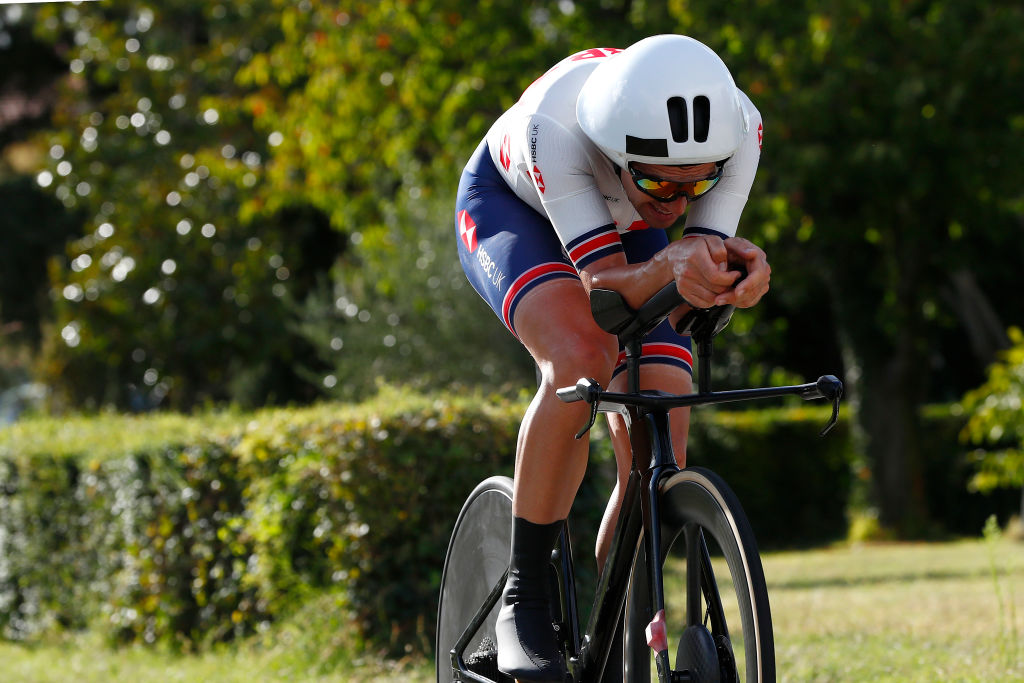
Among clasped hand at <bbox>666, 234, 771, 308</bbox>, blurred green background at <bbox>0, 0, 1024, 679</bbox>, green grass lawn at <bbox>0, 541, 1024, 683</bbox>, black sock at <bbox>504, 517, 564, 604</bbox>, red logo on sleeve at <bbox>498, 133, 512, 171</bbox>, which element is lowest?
green grass lawn at <bbox>0, 541, 1024, 683</bbox>

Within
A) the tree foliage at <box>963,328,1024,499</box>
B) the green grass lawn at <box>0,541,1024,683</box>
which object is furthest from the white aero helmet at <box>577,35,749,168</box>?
the tree foliage at <box>963,328,1024,499</box>

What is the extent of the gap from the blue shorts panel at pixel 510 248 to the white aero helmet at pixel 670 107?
41cm

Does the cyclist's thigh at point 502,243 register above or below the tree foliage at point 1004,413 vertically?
above

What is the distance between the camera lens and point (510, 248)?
10.7 feet

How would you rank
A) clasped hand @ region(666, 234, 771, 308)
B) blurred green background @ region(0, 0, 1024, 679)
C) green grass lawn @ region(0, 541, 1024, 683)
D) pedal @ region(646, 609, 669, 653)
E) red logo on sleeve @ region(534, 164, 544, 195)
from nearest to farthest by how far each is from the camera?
clasped hand @ region(666, 234, 771, 308), pedal @ region(646, 609, 669, 653), red logo on sleeve @ region(534, 164, 544, 195), green grass lawn @ region(0, 541, 1024, 683), blurred green background @ region(0, 0, 1024, 679)

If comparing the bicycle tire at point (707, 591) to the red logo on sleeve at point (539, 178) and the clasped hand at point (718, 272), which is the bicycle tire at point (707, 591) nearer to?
the clasped hand at point (718, 272)

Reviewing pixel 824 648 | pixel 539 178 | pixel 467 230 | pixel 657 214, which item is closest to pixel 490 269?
pixel 467 230

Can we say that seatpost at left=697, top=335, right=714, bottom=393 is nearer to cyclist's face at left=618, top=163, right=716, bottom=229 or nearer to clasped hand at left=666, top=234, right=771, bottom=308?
clasped hand at left=666, top=234, right=771, bottom=308

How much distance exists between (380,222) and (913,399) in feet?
24.3

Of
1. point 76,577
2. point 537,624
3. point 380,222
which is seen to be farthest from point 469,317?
point 537,624

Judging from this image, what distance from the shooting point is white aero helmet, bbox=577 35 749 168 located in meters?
2.79

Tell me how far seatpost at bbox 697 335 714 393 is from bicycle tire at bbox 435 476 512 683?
89 centimetres

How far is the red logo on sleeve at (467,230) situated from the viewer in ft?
11.3

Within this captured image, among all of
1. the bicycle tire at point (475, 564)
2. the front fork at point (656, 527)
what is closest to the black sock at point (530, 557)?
the bicycle tire at point (475, 564)
